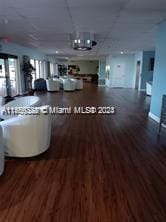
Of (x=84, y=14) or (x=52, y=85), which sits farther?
(x=52, y=85)

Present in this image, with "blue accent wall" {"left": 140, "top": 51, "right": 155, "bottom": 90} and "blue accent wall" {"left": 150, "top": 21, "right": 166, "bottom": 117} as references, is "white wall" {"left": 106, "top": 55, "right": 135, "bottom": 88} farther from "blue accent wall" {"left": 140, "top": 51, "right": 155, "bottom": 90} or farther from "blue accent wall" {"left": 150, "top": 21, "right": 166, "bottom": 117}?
"blue accent wall" {"left": 150, "top": 21, "right": 166, "bottom": 117}

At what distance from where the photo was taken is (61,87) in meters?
14.2

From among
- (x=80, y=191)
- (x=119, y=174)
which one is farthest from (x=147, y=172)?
(x=80, y=191)

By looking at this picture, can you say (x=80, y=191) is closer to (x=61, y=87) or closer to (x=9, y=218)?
(x=9, y=218)

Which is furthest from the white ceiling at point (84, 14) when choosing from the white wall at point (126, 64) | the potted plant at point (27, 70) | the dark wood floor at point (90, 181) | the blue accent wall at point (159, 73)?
the white wall at point (126, 64)

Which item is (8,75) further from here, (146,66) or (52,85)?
(146,66)

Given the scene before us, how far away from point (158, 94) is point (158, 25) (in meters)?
1.89

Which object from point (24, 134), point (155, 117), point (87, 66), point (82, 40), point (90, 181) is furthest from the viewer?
point (87, 66)

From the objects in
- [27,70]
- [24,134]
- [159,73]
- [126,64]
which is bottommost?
[24,134]

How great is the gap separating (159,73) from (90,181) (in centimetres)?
395

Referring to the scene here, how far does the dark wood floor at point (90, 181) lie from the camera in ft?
6.70

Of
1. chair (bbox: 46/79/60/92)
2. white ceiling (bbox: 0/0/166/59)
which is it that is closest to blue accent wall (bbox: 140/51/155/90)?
chair (bbox: 46/79/60/92)

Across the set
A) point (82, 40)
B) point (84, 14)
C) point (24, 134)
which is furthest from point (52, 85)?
point (24, 134)

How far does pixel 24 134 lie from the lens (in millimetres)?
2998
